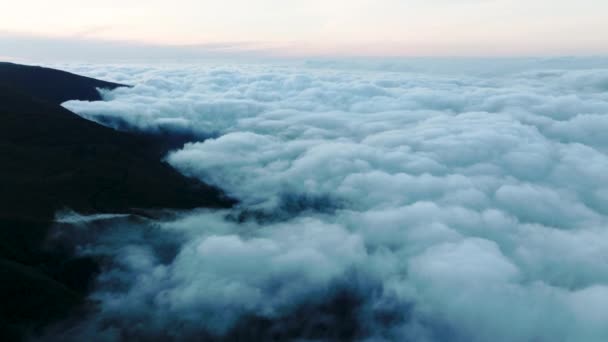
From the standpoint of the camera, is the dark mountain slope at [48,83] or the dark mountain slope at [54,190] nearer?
the dark mountain slope at [54,190]

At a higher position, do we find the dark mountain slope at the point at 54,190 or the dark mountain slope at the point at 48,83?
the dark mountain slope at the point at 48,83

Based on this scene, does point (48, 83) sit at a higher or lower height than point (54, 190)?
higher

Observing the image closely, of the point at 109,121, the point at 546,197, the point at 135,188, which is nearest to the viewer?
the point at 135,188

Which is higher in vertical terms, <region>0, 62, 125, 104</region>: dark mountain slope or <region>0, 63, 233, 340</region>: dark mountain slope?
<region>0, 62, 125, 104</region>: dark mountain slope

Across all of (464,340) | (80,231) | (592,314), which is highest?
(80,231)

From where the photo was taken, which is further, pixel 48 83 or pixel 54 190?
pixel 48 83

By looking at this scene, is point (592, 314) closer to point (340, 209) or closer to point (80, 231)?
point (340, 209)

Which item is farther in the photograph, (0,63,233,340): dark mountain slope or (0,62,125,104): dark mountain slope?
(0,62,125,104): dark mountain slope

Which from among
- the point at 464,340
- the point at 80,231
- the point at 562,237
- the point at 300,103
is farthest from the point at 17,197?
the point at 300,103
